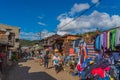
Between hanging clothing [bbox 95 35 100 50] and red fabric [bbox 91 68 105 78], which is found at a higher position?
hanging clothing [bbox 95 35 100 50]

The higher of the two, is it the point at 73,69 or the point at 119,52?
the point at 119,52

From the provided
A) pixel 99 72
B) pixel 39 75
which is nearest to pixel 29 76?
pixel 39 75

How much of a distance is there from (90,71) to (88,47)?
5618 millimetres

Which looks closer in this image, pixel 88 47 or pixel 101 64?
pixel 101 64

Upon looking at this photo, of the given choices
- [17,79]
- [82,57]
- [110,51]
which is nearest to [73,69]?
[82,57]

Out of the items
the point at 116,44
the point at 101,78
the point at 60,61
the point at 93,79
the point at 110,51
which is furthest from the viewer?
the point at 60,61

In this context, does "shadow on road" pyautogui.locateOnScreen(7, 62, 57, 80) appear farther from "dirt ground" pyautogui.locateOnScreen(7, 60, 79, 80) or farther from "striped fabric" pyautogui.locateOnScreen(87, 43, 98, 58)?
"striped fabric" pyautogui.locateOnScreen(87, 43, 98, 58)

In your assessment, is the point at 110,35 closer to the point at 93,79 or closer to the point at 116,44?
the point at 116,44

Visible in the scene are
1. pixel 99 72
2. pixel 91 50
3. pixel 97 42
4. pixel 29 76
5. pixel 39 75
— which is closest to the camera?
pixel 99 72

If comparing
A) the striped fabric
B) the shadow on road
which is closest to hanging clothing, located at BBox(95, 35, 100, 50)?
the striped fabric

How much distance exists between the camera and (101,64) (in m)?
12.1

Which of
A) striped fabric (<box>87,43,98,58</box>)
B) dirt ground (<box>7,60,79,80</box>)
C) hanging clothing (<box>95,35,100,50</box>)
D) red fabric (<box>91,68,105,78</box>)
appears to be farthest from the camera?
dirt ground (<box>7,60,79,80</box>)

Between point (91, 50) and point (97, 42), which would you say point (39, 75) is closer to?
point (91, 50)

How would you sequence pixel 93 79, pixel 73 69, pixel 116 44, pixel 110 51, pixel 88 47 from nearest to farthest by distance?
1. pixel 93 79
2. pixel 116 44
3. pixel 110 51
4. pixel 88 47
5. pixel 73 69
